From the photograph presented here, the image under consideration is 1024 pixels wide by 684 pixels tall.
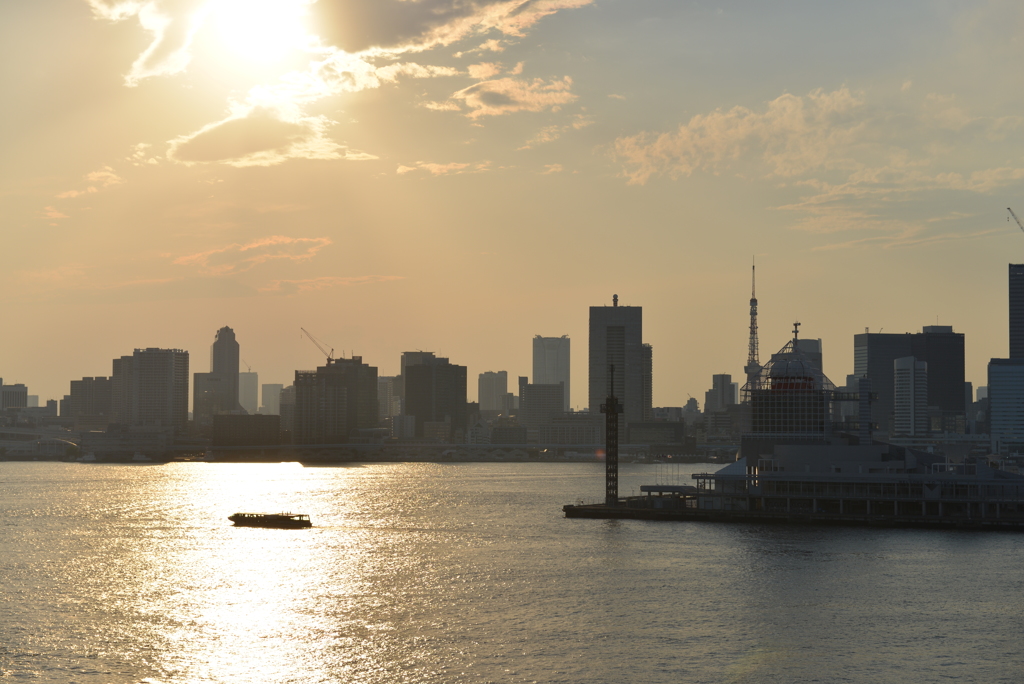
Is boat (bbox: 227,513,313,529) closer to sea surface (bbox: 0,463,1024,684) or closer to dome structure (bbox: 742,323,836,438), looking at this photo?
sea surface (bbox: 0,463,1024,684)

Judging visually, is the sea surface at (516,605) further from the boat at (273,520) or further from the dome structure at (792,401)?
the dome structure at (792,401)

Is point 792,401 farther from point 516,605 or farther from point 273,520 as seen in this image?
point 516,605

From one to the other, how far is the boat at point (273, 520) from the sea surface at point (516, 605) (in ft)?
27.9

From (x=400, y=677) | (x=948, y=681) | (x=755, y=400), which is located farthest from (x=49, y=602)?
(x=755, y=400)

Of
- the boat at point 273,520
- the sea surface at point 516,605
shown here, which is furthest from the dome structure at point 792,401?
the boat at point 273,520

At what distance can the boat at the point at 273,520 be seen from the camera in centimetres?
13588

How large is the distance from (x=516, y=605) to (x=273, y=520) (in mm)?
68192

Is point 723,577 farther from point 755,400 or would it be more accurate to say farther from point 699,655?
point 755,400

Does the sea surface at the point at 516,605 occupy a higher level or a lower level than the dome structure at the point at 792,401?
lower

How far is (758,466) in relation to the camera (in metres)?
135

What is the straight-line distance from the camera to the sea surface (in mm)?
59969

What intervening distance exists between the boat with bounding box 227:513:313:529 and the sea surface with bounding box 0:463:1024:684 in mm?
8493

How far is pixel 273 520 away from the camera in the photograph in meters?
137

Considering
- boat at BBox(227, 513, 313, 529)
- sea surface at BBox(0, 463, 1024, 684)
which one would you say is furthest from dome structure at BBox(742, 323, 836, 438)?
boat at BBox(227, 513, 313, 529)
